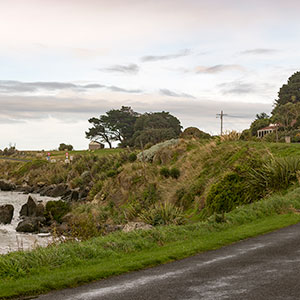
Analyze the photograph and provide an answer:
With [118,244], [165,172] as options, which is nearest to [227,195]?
[118,244]

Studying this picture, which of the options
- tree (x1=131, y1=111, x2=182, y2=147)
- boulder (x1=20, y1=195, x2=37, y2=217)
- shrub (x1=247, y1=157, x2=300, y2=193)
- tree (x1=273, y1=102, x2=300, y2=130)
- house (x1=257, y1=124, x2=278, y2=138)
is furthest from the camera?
tree (x1=273, y1=102, x2=300, y2=130)

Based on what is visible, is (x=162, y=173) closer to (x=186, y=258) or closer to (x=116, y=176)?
(x=116, y=176)

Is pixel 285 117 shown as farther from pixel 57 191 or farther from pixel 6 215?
pixel 6 215

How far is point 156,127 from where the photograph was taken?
318 ft

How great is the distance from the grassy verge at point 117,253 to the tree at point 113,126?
87.2 metres

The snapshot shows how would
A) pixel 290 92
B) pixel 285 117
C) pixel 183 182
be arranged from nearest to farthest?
1. pixel 183 182
2. pixel 285 117
3. pixel 290 92

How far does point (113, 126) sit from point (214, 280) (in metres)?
95.7

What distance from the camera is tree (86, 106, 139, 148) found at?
339ft

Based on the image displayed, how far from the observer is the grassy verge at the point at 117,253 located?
9.62 meters

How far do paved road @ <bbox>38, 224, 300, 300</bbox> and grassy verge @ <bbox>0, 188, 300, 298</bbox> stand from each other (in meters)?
0.48

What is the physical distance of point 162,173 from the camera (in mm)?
34062

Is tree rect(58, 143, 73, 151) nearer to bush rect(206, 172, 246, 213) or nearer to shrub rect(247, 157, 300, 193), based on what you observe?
bush rect(206, 172, 246, 213)

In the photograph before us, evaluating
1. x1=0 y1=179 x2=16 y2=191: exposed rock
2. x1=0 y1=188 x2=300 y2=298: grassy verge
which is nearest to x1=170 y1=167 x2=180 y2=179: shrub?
x1=0 y1=188 x2=300 y2=298: grassy verge

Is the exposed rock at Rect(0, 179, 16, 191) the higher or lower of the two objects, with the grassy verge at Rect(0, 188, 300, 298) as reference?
lower
